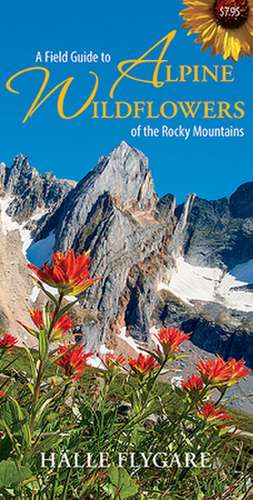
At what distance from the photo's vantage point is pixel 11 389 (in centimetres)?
239

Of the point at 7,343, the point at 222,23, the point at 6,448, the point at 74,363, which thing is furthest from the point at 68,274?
the point at 7,343

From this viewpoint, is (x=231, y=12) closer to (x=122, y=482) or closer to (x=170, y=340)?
(x=122, y=482)

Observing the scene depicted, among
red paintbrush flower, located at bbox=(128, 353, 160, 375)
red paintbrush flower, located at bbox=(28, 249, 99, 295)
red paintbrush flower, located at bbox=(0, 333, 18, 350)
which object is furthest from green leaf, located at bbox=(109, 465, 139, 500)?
red paintbrush flower, located at bbox=(0, 333, 18, 350)

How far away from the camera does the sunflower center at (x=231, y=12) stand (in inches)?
61.0

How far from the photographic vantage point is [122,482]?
1686 mm

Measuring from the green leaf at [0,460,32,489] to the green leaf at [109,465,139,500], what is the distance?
0.30 meters

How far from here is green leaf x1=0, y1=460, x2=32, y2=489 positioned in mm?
1471

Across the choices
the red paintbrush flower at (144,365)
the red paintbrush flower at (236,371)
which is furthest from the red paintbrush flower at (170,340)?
the red paintbrush flower at (236,371)

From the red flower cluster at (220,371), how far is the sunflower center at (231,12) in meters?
2.00

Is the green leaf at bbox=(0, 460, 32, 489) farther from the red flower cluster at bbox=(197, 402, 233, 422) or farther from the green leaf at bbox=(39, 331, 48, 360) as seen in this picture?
the red flower cluster at bbox=(197, 402, 233, 422)

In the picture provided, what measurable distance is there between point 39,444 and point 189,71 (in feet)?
13.8

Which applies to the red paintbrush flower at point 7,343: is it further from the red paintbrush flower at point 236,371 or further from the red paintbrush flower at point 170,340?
the red paintbrush flower at point 236,371

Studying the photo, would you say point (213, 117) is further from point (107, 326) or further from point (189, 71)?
point (107, 326)

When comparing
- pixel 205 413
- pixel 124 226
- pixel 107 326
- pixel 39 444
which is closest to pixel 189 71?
pixel 205 413
